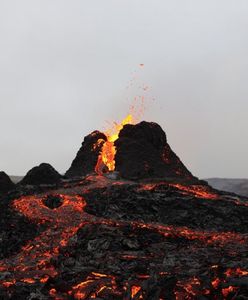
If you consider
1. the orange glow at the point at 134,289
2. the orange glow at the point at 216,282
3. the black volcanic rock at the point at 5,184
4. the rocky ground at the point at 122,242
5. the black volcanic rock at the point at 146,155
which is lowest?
the orange glow at the point at 134,289

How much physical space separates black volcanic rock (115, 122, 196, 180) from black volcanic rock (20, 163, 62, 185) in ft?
25.8

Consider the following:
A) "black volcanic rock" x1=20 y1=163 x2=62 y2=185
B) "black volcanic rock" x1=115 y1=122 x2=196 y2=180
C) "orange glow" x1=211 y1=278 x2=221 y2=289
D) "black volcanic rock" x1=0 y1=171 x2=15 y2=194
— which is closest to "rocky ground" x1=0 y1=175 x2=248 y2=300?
"orange glow" x1=211 y1=278 x2=221 y2=289

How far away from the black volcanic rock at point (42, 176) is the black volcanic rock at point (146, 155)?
7.85m

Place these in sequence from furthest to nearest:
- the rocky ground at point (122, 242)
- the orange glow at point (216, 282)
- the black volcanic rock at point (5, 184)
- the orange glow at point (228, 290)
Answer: the black volcanic rock at point (5, 184)
the rocky ground at point (122, 242)
the orange glow at point (216, 282)
the orange glow at point (228, 290)

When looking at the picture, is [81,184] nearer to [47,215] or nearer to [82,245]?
[47,215]

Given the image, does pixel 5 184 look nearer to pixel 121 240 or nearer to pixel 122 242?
pixel 121 240

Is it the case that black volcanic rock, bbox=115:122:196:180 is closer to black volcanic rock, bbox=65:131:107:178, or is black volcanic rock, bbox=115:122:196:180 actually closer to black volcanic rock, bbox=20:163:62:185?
black volcanic rock, bbox=65:131:107:178

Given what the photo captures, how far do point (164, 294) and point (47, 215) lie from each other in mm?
16520

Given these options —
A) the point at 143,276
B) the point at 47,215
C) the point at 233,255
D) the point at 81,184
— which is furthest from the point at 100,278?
the point at 81,184

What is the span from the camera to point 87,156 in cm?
5734

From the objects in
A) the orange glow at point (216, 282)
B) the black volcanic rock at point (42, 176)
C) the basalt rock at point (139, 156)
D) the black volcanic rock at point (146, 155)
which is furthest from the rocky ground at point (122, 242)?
the basalt rock at point (139, 156)

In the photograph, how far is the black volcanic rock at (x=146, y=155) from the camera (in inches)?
1929

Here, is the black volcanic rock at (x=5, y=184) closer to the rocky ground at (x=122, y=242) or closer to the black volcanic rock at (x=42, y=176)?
the black volcanic rock at (x=42, y=176)

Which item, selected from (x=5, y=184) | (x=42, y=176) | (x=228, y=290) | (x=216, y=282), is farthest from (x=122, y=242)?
(x=5, y=184)
